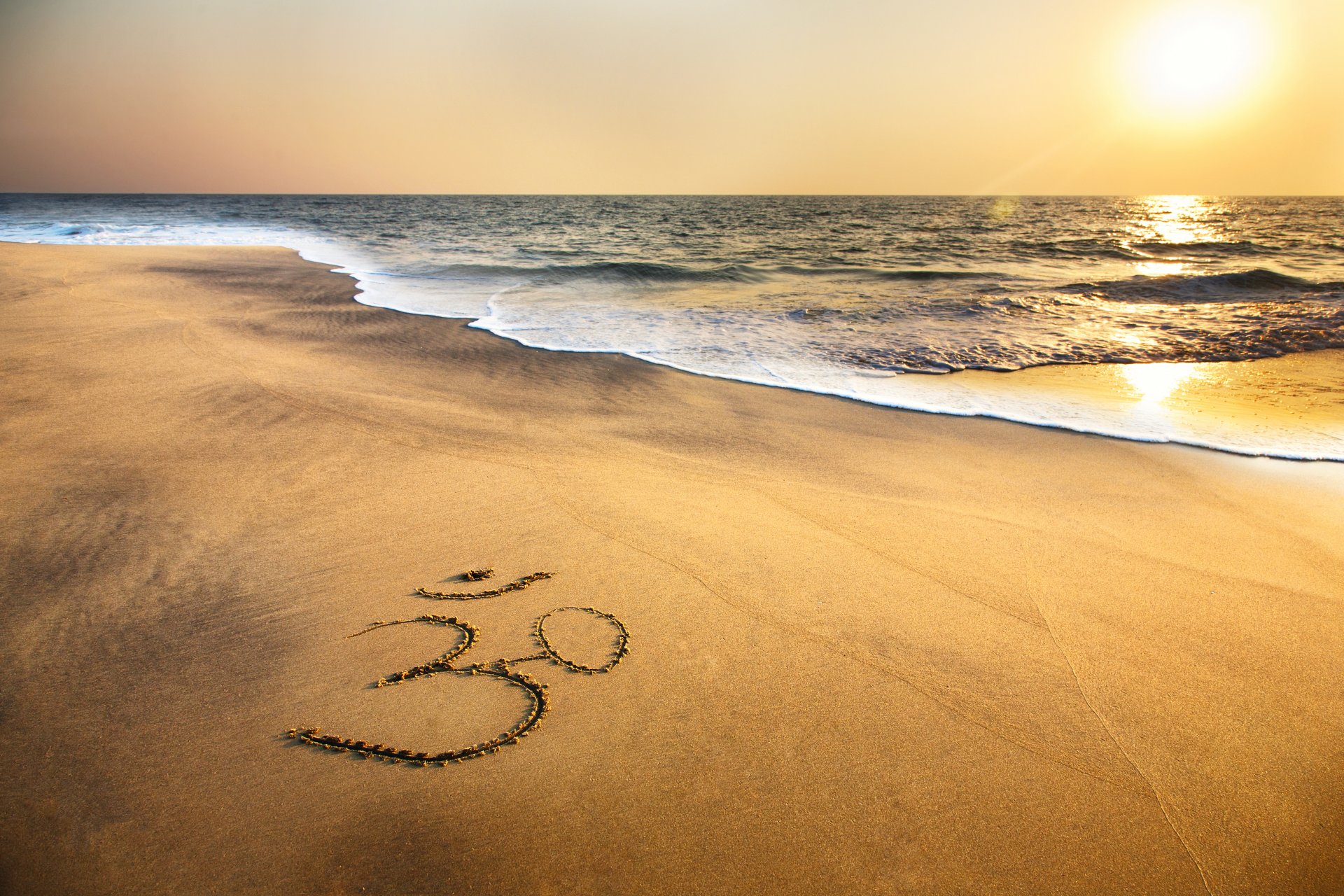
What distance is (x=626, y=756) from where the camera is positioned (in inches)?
80.6

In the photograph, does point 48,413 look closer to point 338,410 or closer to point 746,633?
point 338,410

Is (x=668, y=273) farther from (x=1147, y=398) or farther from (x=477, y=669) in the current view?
(x=477, y=669)

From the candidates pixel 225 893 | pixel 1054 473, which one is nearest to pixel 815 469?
pixel 1054 473

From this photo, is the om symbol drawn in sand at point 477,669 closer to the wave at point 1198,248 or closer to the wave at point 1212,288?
the wave at point 1212,288

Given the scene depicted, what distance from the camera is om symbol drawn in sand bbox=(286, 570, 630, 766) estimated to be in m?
2.04

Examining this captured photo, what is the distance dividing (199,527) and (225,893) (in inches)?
82.2

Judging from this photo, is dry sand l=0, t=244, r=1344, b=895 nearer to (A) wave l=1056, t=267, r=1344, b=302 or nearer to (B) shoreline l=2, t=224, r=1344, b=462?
(B) shoreline l=2, t=224, r=1344, b=462

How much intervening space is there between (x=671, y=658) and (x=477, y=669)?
0.72 m

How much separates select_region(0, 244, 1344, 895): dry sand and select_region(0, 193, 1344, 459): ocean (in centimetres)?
149

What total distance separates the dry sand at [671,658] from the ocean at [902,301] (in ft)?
4.90

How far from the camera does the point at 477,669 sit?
93.8 inches

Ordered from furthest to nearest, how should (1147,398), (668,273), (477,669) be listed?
(668,273) < (1147,398) < (477,669)


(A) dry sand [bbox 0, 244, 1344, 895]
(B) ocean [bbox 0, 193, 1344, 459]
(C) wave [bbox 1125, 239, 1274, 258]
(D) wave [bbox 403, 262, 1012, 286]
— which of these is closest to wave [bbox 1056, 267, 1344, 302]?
(B) ocean [bbox 0, 193, 1344, 459]

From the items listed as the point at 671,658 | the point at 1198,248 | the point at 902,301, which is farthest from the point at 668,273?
the point at 1198,248
